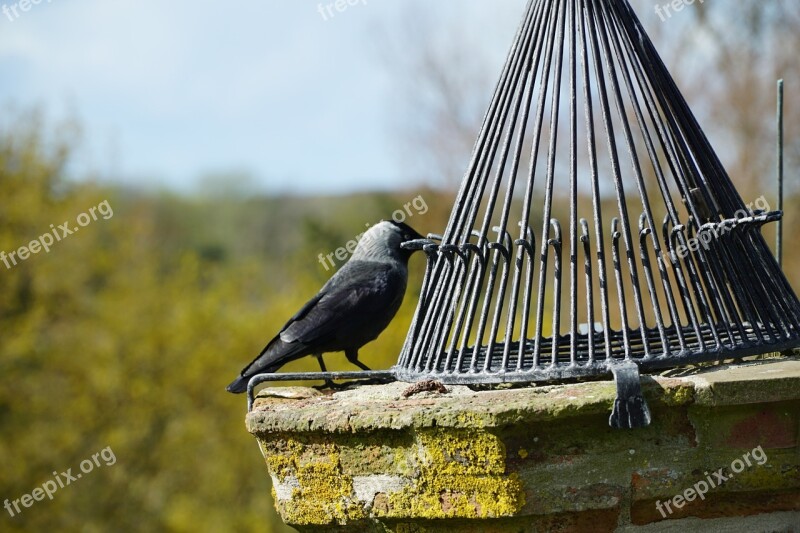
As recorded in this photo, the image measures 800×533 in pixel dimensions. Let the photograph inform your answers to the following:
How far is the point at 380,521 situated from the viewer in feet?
8.46

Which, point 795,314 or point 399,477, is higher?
point 399,477

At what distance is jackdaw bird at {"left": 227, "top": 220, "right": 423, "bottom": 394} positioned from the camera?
412cm

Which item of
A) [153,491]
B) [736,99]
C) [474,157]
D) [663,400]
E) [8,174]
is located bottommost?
[153,491]

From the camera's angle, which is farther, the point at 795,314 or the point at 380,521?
the point at 795,314

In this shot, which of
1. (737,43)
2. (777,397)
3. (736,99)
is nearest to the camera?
(777,397)

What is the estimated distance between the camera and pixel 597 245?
281 cm

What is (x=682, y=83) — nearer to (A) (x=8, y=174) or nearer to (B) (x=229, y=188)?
(A) (x=8, y=174)

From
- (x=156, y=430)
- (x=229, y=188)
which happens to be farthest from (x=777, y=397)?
(x=229, y=188)

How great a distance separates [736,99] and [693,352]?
12.8 metres

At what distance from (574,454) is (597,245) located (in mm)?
698
